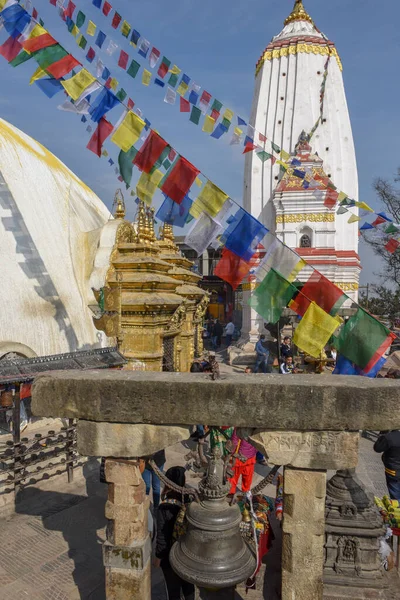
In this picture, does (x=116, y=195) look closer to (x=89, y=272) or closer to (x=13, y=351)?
(x=89, y=272)

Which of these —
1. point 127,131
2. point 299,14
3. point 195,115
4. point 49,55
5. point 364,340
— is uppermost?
point 299,14

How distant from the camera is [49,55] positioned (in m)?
5.65

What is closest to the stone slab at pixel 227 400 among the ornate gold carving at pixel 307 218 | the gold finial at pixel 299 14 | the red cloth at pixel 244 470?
the red cloth at pixel 244 470

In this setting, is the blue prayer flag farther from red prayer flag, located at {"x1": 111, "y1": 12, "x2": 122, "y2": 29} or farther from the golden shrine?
the golden shrine

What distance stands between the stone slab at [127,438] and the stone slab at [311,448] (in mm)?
673

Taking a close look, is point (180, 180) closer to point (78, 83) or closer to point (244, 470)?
point (78, 83)

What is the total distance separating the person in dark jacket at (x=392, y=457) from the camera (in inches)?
210

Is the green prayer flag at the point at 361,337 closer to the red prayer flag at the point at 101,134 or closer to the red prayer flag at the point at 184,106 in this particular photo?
the red prayer flag at the point at 101,134

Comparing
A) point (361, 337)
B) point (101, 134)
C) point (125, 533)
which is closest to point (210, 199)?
point (101, 134)

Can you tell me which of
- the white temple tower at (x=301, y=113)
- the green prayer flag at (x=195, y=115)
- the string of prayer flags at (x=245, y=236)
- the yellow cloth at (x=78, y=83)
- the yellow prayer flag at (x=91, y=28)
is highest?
the white temple tower at (x=301, y=113)

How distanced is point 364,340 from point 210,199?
2.84m

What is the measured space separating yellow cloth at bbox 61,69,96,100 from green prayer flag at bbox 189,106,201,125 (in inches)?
116

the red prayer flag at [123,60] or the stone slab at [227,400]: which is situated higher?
the red prayer flag at [123,60]

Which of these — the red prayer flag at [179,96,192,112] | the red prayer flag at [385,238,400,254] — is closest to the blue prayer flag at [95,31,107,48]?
the red prayer flag at [179,96,192,112]
